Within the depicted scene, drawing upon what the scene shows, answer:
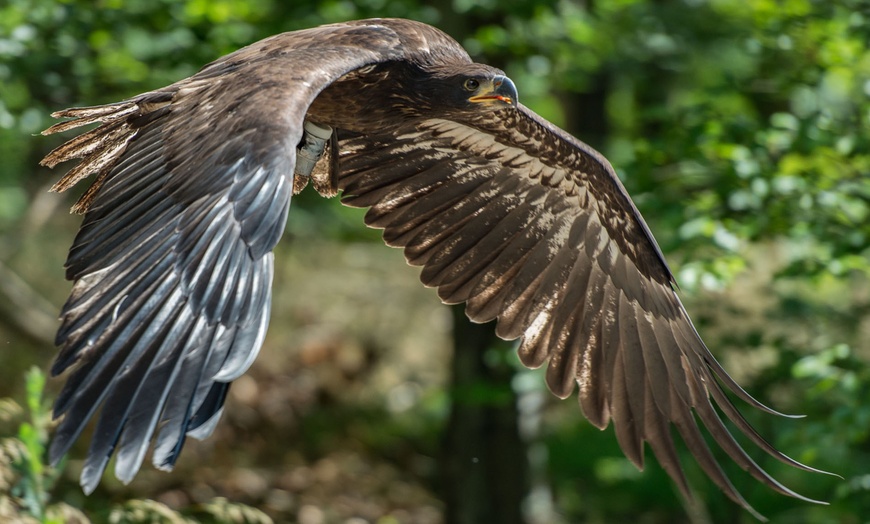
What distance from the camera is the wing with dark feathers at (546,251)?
14.9ft

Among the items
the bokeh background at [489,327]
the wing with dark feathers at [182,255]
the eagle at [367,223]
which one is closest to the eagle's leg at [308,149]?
the eagle at [367,223]

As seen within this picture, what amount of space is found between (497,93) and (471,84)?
10 cm

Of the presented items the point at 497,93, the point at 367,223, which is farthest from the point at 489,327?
the point at 497,93

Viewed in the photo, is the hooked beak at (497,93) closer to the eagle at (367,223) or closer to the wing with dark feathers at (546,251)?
the eagle at (367,223)

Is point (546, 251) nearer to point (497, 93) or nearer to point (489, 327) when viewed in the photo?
point (497, 93)

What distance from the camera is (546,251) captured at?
5000 mm

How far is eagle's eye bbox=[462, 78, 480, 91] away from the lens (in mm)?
4375

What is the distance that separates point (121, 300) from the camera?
327cm

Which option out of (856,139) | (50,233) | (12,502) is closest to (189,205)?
(12,502)

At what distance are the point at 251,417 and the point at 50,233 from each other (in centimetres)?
→ 222

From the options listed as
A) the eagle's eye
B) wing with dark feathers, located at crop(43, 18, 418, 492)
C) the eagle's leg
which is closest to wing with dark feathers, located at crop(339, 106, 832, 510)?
the eagle's leg

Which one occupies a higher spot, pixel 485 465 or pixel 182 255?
pixel 182 255

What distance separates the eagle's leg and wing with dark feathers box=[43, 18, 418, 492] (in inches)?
23.0

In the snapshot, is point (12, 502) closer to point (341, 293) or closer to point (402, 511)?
point (402, 511)
